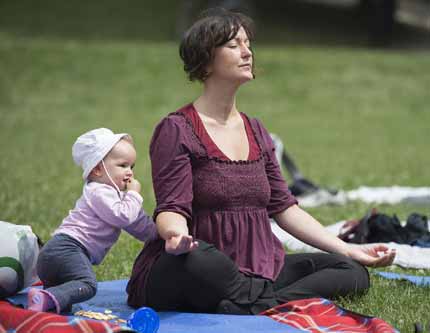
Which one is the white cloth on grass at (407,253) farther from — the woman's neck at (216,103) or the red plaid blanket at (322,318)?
the woman's neck at (216,103)

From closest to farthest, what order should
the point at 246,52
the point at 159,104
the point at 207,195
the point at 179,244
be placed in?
the point at 179,244 < the point at 207,195 < the point at 246,52 < the point at 159,104

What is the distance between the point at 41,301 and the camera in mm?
3967

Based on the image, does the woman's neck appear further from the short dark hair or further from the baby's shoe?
the baby's shoe

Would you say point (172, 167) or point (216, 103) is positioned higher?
point (216, 103)


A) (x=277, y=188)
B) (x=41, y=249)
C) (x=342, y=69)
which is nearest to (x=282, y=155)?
(x=277, y=188)

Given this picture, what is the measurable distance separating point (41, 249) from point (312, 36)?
2479 centimetres

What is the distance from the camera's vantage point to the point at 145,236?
4.47m

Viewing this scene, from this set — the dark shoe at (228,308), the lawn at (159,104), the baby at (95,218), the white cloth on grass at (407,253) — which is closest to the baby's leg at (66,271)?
the baby at (95,218)

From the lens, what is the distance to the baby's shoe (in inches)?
156

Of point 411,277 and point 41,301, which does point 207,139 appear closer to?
point 41,301

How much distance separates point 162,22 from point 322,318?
83.8 ft

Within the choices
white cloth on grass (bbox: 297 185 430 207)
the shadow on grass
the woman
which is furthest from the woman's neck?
the shadow on grass

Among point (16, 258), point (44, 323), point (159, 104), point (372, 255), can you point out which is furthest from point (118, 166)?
point (159, 104)

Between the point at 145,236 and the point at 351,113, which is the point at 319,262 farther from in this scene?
the point at 351,113
